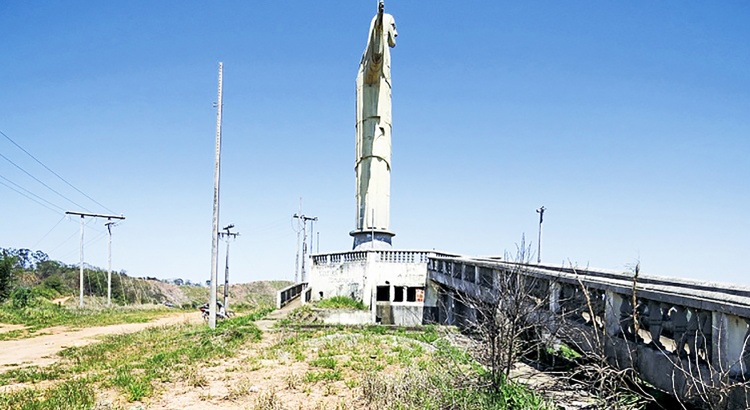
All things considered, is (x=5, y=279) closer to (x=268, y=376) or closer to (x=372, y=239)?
(x=372, y=239)

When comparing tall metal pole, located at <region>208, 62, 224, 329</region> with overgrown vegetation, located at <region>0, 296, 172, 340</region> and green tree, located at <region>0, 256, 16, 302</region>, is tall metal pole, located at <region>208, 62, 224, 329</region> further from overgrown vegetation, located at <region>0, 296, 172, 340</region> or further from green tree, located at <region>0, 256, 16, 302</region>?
green tree, located at <region>0, 256, 16, 302</region>

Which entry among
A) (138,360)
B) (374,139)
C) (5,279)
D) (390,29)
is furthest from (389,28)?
(5,279)

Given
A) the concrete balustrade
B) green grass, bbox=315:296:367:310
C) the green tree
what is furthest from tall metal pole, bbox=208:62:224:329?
the green tree

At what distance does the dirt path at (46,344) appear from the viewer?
45.2 ft

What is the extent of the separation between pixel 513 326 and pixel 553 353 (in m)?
2.94

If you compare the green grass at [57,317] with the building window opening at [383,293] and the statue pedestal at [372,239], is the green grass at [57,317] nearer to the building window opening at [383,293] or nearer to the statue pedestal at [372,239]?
the statue pedestal at [372,239]

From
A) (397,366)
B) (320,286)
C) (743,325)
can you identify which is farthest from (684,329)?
(320,286)

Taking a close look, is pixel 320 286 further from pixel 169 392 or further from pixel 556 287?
pixel 556 287

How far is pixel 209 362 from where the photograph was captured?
11.8m

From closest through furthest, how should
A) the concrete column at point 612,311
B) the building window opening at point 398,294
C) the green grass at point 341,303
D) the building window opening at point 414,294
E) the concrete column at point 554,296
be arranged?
the concrete column at point 612,311, the concrete column at point 554,296, the green grass at point 341,303, the building window opening at point 398,294, the building window opening at point 414,294

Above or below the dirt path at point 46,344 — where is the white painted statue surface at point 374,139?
above

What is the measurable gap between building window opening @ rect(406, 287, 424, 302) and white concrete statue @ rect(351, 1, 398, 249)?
2608 millimetres

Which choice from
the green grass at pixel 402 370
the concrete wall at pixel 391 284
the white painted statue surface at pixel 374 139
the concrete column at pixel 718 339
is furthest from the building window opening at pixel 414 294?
the concrete column at pixel 718 339

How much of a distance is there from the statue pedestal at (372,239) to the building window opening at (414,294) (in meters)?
2.46
